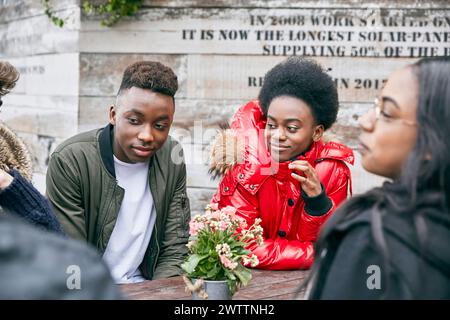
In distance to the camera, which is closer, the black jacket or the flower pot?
the black jacket

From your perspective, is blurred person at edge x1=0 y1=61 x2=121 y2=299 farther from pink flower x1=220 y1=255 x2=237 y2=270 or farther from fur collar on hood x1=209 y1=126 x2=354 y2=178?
fur collar on hood x1=209 y1=126 x2=354 y2=178

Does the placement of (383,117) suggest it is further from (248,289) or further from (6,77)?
(6,77)

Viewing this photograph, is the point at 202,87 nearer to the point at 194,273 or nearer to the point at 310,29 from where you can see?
the point at 310,29

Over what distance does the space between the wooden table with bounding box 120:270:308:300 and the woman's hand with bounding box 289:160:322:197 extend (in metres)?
0.41

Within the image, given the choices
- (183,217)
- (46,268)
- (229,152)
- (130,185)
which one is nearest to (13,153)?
(130,185)

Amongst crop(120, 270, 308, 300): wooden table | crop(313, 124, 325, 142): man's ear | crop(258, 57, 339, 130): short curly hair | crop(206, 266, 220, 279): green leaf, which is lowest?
crop(120, 270, 308, 300): wooden table

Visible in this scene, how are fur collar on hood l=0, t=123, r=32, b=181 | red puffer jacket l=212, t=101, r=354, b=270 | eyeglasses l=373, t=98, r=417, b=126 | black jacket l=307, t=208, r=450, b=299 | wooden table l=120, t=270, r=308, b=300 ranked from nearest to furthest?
1. black jacket l=307, t=208, r=450, b=299
2. eyeglasses l=373, t=98, r=417, b=126
3. wooden table l=120, t=270, r=308, b=300
4. fur collar on hood l=0, t=123, r=32, b=181
5. red puffer jacket l=212, t=101, r=354, b=270

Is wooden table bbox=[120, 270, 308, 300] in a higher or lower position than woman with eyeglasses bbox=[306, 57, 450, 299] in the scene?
lower

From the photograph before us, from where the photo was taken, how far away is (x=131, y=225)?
125 inches

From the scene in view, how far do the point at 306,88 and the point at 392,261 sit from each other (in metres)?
2.03

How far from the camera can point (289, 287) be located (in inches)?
105

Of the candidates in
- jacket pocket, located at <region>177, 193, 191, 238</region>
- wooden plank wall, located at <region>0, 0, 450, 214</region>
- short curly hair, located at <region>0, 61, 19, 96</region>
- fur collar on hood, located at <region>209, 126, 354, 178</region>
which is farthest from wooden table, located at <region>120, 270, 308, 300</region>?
wooden plank wall, located at <region>0, 0, 450, 214</region>

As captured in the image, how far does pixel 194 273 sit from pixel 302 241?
100 centimetres

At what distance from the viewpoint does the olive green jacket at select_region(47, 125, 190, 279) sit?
305 centimetres
